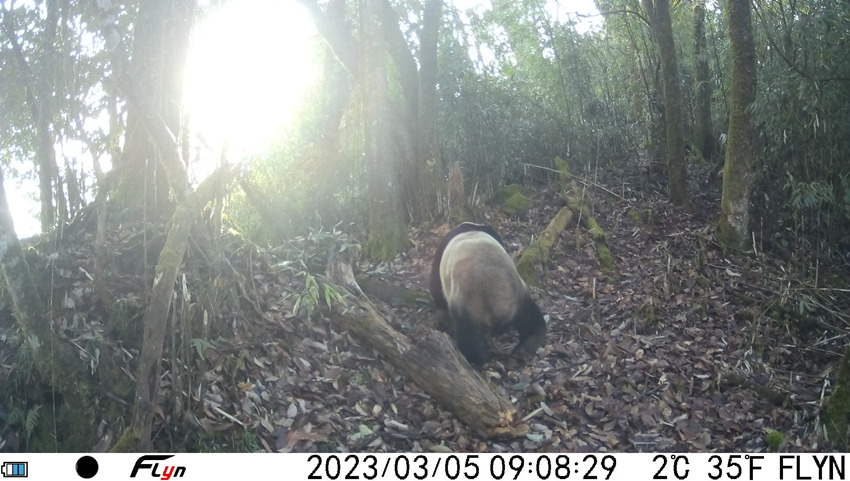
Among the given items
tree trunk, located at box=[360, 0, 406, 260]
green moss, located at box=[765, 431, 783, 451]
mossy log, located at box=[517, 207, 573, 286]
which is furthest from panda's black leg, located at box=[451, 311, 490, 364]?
green moss, located at box=[765, 431, 783, 451]

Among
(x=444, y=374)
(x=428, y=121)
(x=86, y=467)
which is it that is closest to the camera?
(x=86, y=467)

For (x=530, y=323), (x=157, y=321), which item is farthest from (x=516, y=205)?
(x=157, y=321)

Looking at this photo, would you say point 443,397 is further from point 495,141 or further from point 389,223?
point 495,141

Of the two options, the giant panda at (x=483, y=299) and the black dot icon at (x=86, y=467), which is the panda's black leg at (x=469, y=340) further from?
the black dot icon at (x=86, y=467)

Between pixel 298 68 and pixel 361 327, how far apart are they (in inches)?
235

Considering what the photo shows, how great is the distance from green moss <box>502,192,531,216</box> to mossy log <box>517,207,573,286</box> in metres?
0.71

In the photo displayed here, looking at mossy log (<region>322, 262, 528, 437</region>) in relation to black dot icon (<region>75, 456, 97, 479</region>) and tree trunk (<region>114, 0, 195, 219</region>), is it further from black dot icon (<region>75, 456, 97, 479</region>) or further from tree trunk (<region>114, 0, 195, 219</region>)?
black dot icon (<region>75, 456, 97, 479</region>)

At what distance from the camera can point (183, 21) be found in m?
5.97

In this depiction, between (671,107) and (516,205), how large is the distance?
10.1ft

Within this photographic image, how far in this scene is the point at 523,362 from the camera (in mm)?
6445

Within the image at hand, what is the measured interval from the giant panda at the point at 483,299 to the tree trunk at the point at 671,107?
15.6ft

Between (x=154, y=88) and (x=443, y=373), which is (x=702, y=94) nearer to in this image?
(x=443, y=373)

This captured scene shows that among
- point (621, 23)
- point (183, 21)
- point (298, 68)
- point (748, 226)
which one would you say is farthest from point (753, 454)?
point (621, 23)

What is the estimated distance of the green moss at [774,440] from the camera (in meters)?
5.18
